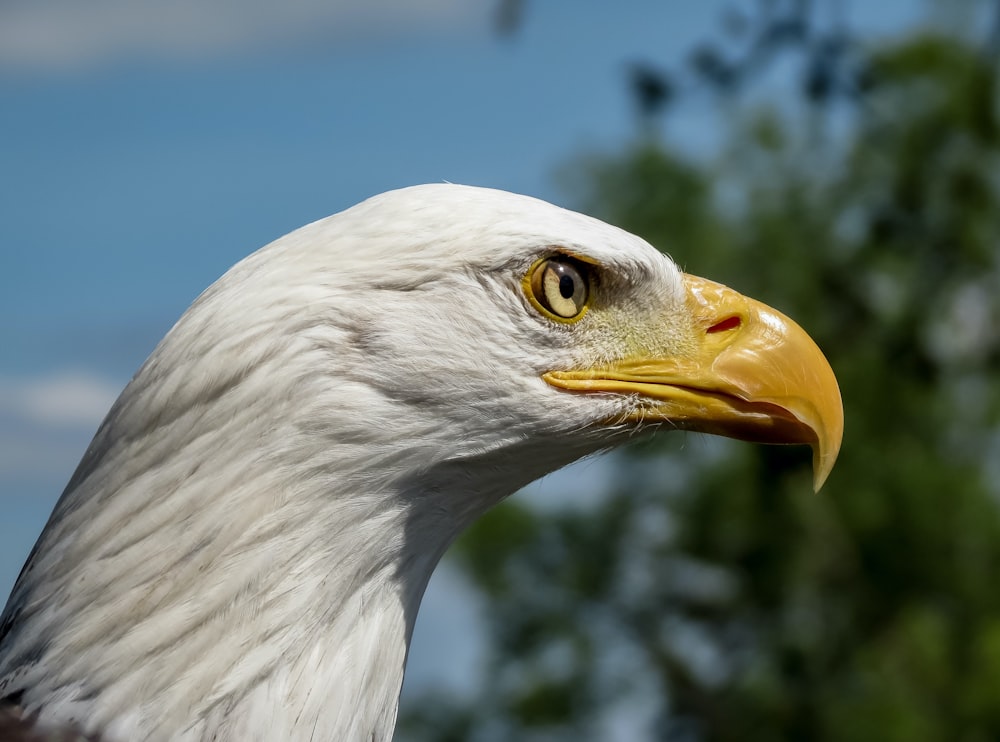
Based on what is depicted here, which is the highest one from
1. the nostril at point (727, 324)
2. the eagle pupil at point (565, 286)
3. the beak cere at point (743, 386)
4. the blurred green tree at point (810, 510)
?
the eagle pupil at point (565, 286)

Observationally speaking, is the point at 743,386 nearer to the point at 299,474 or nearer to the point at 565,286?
the point at 565,286

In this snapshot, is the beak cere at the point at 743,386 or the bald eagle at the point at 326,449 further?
the beak cere at the point at 743,386

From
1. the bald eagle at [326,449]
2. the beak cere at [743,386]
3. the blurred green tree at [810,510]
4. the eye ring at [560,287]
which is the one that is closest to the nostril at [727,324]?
the beak cere at [743,386]

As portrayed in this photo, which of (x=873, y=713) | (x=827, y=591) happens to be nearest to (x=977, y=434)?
(x=827, y=591)

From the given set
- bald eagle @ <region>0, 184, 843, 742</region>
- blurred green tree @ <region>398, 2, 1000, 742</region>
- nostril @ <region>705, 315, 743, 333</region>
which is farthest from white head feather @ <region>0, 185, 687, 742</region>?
blurred green tree @ <region>398, 2, 1000, 742</region>

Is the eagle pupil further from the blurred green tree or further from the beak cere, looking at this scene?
the blurred green tree

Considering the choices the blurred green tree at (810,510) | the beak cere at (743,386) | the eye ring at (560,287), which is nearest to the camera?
the eye ring at (560,287)

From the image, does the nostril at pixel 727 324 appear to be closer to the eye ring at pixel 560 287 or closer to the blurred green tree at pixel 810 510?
the eye ring at pixel 560 287

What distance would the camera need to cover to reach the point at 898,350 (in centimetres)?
1580

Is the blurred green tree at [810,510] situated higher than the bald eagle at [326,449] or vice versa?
the bald eagle at [326,449]

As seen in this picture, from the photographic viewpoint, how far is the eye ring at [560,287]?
10.2 ft

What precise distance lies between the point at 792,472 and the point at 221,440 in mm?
19605

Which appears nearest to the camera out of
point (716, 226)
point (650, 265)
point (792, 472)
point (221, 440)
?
point (221, 440)

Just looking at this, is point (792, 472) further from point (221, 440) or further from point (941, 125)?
point (221, 440)
